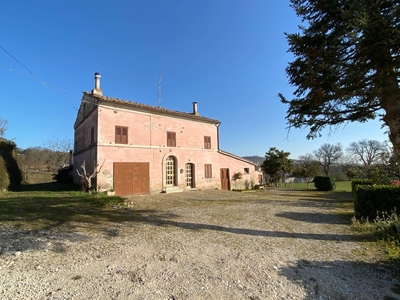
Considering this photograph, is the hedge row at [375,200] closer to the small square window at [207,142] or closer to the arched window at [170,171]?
the arched window at [170,171]

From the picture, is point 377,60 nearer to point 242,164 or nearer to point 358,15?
point 358,15

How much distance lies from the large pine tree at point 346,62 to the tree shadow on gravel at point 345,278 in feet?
9.72

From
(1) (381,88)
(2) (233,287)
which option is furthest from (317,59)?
(2) (233,287)

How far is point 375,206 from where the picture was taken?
6676 mm

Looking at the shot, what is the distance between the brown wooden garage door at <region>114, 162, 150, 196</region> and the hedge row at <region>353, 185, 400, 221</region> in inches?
491

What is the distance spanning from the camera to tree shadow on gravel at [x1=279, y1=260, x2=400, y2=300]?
295 centimetres

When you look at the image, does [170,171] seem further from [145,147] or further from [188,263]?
[188,263]

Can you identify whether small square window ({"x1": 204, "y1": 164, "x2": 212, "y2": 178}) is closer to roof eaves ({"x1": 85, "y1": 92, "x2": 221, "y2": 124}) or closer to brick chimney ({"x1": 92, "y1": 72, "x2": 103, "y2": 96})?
roof eaves ({"x1": 85, "y1": 92, "x2": 221, "y2": 124})

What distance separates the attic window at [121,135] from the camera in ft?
47.1

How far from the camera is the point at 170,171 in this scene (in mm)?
17047

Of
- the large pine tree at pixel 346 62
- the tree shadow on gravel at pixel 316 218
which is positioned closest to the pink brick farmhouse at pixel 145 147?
the tree shadow on gravel at pixel 316 218

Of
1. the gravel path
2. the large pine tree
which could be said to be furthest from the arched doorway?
the large pine tree

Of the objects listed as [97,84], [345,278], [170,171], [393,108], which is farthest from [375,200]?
[97,84]

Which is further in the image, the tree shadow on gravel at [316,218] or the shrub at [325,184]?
the shrub at [325,184]
